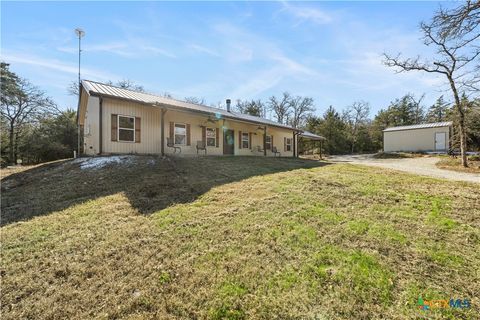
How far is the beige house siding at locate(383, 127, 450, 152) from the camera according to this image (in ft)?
74.9

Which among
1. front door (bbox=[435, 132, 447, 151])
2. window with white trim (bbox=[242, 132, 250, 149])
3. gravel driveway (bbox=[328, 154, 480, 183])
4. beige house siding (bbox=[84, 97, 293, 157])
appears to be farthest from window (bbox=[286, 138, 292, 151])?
front door (bbox=[435, 132, 447, 151])

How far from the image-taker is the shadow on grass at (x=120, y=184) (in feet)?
18.5

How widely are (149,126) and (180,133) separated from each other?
1.67 metres

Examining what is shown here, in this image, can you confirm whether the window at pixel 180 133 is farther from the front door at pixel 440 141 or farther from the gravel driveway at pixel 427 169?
the front door at pixel 440 141

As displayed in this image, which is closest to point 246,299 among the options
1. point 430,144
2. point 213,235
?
point 213,235

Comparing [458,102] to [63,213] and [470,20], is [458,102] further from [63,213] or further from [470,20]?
[63,213]

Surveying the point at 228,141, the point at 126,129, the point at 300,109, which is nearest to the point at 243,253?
the point at 126,129

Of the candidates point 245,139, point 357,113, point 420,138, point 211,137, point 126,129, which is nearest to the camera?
point 126,129

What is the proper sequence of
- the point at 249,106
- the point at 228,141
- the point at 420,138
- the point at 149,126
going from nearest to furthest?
the point at 149,126 → the point at 228,141 → the point at 420,138 → the point at 249,106

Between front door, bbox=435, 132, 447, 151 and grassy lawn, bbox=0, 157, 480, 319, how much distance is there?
2100 cm

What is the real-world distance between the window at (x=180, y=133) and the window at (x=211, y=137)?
166 cm

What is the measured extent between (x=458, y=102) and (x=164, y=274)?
16400 millimetres

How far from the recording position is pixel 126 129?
10.7 metres

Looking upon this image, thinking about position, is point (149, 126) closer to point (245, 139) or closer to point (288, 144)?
point (245, 139)
